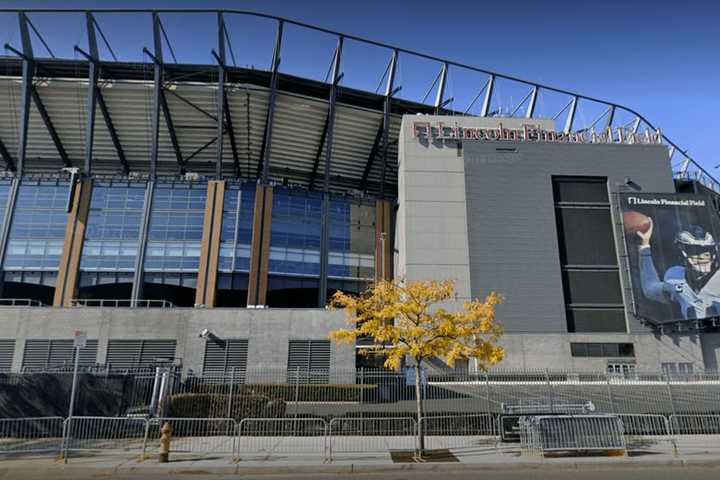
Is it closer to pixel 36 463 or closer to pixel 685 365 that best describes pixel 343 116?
pixel 685 365

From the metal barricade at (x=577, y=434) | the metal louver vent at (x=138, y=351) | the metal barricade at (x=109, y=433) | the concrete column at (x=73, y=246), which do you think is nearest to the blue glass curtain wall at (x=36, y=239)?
the concrete column at (x=73, y=246)

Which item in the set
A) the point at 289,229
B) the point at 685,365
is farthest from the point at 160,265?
the point at 685,365

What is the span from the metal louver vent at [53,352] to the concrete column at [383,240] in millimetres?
27485

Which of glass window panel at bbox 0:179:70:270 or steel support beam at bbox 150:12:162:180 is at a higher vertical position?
steel support beam at bbox 150:12:162:180

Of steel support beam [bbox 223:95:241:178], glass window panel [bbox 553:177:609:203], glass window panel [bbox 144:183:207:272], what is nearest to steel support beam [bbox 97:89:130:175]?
glass window panel [bbox 144:183:207:272]

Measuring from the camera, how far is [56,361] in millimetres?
31547

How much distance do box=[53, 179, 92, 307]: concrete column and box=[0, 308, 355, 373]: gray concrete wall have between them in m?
11.2

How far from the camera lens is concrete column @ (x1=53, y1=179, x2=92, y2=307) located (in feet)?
143

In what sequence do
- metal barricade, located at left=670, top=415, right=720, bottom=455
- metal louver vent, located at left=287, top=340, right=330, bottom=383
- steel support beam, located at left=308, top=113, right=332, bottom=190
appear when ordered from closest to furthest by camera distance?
1. metal barricade, located at left=670, top=415, right=720, bottom=455
2. metal louver vent, located at left=287, top=340, right=330, bottom=383
3. steel support beam, located at left=308, top=113, right=332, bottom=190

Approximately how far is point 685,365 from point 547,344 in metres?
11.1

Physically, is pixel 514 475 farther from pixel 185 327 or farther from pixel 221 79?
pixel 221 79

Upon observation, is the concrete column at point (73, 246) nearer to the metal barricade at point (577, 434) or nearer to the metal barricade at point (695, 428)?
the metal barricade at point (577, 434)

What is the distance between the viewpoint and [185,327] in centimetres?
3269

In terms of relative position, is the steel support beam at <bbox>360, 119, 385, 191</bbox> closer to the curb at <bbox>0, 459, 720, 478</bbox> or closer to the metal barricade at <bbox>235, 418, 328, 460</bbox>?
the metal barricade at <bbox>235, 418, 328, 460</bbox>
